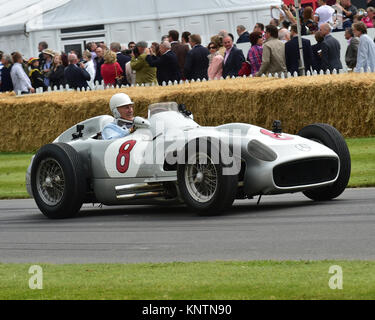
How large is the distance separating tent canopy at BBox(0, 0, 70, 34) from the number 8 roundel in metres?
20.1

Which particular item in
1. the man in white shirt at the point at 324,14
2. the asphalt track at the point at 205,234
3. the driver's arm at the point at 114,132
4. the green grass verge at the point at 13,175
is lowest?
the green grass verge at the point at 13,175

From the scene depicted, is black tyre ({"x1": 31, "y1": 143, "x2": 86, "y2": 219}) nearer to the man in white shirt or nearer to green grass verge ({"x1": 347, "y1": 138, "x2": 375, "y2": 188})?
green grass verge ({"x1": 347, "y1": 138, "x2": 375, "y2": 188})

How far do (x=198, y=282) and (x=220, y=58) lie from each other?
13769 millimetres

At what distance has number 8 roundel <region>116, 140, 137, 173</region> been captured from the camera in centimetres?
1143

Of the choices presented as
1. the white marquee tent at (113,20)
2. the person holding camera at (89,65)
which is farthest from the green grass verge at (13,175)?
the white marquee tent at (113,20)

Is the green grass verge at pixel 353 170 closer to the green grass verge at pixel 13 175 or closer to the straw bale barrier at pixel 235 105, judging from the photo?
the green grass verge at pixel 13 175

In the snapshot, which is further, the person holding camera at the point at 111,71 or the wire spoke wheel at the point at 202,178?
the person holding camera at the point at 111,71

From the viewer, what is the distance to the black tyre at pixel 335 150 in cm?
1114

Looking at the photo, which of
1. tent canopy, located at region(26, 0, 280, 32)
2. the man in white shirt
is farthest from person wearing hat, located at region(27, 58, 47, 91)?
the man in white shirt

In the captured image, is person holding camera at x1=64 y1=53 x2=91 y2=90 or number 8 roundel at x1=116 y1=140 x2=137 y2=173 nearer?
number 8 roundel at x1=116 y1=140 x2=137 y2=173

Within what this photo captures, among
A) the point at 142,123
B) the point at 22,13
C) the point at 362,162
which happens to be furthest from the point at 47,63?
the point at 142,123

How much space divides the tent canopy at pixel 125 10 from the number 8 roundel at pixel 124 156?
17.3m

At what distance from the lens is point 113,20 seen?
30.0 m

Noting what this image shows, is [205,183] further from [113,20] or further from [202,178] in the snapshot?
[113,20]
